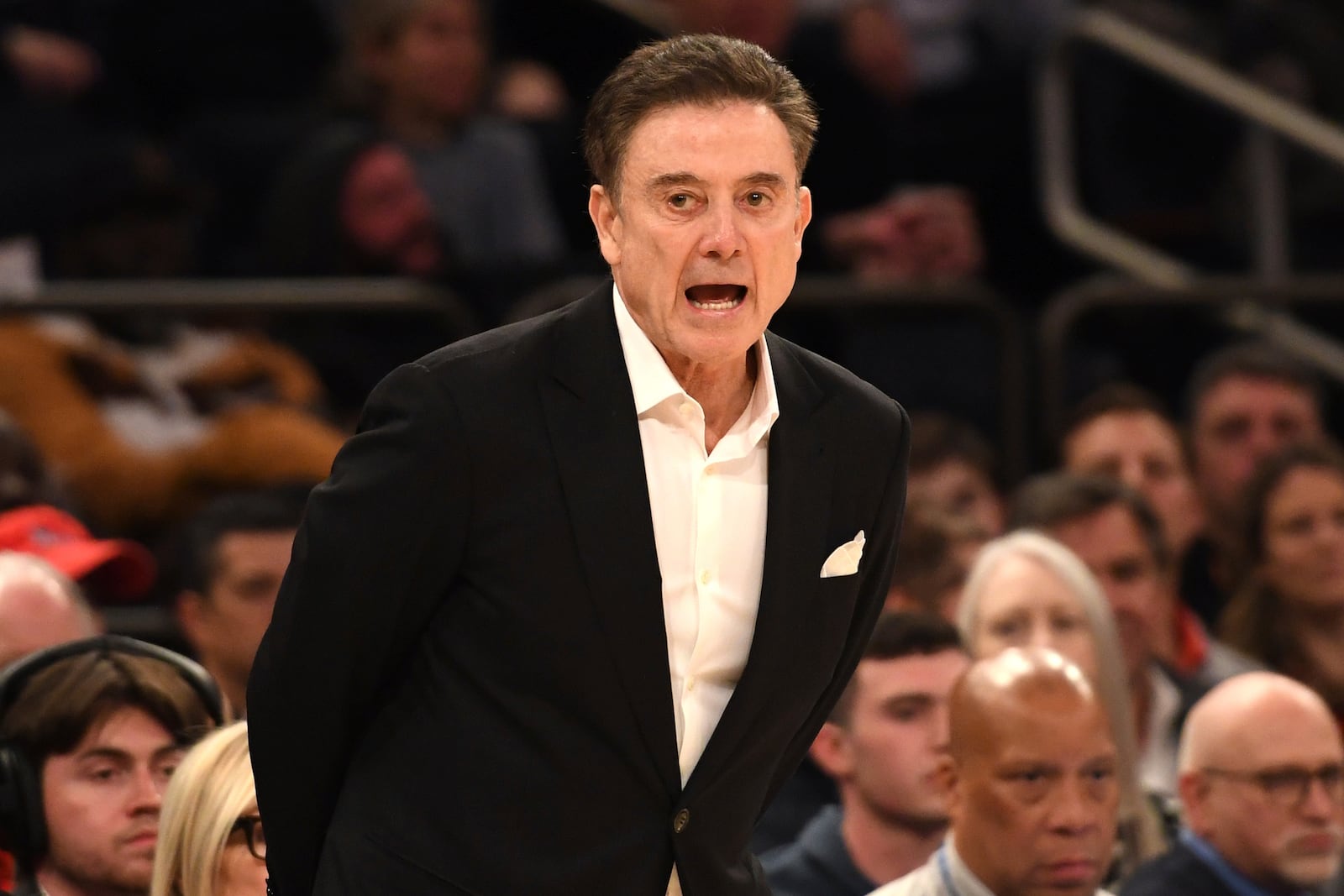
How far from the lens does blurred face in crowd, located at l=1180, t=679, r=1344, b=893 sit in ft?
13.0

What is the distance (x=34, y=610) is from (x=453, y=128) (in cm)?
286

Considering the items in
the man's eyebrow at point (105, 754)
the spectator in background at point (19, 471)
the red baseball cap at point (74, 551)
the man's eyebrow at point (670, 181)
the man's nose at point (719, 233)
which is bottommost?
the man's eyebrow at point (105, 754)

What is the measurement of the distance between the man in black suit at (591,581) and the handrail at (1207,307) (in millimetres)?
3806

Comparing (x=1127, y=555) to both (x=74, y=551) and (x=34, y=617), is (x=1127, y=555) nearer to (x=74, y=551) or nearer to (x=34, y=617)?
(x=74, y=551)

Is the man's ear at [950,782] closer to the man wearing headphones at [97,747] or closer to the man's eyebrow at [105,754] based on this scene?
the man wearing headphones at [97,747]

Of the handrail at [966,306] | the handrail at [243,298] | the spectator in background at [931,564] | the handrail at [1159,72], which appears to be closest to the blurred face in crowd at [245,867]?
the spectator in background at [931,564]

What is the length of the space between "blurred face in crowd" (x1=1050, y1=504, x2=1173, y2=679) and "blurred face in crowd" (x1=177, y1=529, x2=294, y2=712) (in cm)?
177

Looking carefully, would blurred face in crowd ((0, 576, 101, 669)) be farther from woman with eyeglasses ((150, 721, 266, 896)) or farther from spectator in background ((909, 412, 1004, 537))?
spectator in background ((909, 412, 1004, 537))

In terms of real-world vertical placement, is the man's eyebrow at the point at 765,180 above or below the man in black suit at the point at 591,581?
above

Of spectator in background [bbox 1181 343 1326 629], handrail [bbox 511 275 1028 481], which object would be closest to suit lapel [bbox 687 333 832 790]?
handrail [bbox 511 275 1028 481]

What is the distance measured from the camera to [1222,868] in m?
3.89

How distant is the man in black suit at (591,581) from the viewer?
2.12 metres

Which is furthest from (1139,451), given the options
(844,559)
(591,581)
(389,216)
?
(591,581)

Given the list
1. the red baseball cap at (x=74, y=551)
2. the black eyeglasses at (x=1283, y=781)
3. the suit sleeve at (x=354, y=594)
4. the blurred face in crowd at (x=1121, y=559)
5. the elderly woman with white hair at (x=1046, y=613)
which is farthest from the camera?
the blurred face in crowd at (x=1121, y=559)
